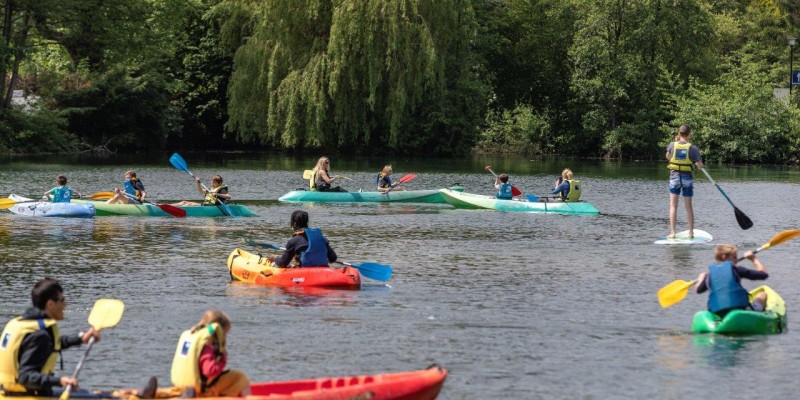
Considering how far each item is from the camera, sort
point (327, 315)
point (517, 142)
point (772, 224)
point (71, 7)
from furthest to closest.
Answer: point (517, 142) → point (71, 7) → point (772, 224) → point (327, 315)

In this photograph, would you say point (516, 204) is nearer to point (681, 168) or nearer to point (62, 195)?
point (681, 168)

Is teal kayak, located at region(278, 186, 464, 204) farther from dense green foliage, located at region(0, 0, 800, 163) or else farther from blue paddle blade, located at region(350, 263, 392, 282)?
dense green foliage, located at region(0, 0, 800, 163)

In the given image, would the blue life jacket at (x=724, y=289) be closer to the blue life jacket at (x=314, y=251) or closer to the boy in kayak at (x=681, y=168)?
the blue life jacket at (x=314, y=251)

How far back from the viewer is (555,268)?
19.5 metres

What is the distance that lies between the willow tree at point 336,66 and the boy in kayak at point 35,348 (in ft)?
132

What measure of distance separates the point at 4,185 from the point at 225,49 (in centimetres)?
2640

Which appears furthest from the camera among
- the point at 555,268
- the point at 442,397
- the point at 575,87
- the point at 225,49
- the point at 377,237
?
the point at 575,87

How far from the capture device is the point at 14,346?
9.35 m

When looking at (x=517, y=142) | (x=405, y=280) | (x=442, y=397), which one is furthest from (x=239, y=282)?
(x=517, y=142)

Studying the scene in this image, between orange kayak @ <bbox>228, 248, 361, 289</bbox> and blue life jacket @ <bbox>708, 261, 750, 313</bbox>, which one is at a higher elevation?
blue life jacket @ <bbox>708, 261, 750, 313</bbox>

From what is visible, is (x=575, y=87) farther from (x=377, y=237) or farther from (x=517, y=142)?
(x=377, y=237)

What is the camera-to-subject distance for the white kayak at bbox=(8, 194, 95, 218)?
2664 centimetres

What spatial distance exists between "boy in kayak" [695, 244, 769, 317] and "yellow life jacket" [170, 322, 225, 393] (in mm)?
6083

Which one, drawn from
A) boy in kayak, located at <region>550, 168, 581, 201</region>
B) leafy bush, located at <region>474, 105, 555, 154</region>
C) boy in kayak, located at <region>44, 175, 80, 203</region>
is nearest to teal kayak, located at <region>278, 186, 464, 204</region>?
boy in kayak, located at <region>550, 168, 581, 201</region>
